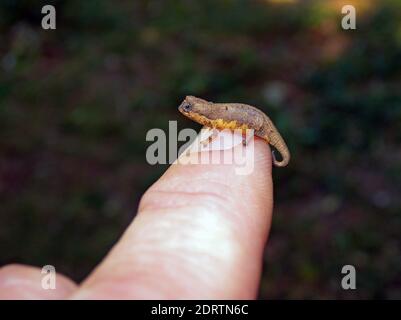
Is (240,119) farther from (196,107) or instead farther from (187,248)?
(187,248)

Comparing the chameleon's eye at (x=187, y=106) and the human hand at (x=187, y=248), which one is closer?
the human hand at (x=187, y=248)

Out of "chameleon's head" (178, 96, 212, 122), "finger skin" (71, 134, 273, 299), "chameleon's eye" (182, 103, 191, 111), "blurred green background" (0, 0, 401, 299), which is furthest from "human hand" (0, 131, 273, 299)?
"blurred green background" (0, 0, 401, 299)

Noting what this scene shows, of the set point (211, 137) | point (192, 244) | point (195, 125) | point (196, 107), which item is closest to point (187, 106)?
point (196, 107)

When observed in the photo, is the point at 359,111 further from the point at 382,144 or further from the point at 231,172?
the point at 231,172

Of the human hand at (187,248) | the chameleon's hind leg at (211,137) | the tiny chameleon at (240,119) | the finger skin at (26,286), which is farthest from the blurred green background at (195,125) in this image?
the finger skin at (26,286)

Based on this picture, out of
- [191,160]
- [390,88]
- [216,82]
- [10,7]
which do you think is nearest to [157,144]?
[216,82]

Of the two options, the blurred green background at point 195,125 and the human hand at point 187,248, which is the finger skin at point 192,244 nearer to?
the human hand at point 187,248
